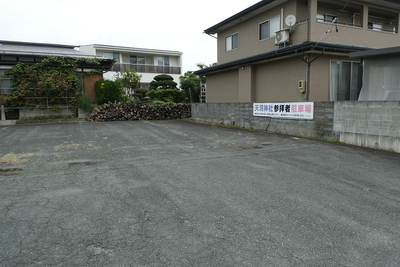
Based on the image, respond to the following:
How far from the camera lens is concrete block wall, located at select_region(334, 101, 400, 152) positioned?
7309 mm

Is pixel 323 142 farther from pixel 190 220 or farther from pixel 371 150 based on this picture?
pixel 190 220

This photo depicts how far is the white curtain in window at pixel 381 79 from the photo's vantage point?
30.6 ft

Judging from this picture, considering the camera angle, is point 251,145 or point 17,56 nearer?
point 251,145

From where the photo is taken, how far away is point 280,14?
13.8 meters

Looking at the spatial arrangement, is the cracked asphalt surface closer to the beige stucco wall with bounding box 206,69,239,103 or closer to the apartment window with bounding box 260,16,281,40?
the apartment window with bounding box 260,16,281,40

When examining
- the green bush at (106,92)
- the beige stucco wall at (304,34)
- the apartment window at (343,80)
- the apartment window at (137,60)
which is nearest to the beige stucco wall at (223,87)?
the beige stucco wall at (304,34)

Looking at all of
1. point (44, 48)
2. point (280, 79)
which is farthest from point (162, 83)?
point (280, 79)

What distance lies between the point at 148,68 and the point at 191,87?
8049mm

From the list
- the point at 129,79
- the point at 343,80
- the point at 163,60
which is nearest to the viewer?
the point at 343,80

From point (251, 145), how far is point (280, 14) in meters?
8.57

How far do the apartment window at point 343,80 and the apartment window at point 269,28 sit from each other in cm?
346

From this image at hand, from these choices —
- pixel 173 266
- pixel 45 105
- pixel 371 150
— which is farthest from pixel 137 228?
pixel 45 105

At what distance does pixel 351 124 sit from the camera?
27.4 ft

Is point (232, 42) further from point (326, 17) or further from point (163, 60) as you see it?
point (163, 60)
